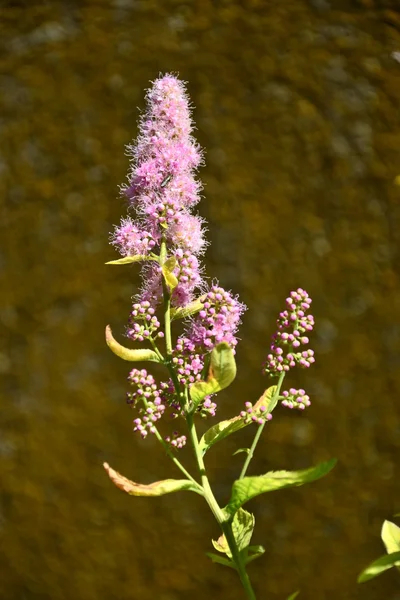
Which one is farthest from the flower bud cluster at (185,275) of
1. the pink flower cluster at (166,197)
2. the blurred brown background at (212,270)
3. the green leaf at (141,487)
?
the blurred brown background at (212,270)

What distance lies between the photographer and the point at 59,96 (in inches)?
32.4

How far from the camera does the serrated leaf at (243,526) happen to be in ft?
1.47

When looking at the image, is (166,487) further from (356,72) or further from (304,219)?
(356,72)

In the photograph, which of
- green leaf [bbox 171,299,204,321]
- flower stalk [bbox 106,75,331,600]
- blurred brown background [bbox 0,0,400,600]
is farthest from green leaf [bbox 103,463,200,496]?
blurred brown background [bbox 0,0,400,600]

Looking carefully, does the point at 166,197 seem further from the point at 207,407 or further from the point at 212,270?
the point at 212,270

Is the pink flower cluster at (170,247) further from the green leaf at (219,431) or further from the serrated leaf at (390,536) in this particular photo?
the serrated leaf at (390,536)

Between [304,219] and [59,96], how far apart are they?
29cm

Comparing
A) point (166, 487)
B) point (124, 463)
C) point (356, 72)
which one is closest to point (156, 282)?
point (166, 487)

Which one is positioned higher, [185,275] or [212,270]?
[185,275]

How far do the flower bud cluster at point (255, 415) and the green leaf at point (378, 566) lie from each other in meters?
0.10

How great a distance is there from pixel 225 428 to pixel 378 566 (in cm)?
12

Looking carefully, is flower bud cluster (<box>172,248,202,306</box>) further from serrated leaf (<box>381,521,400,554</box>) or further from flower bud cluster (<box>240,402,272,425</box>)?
serrated leaf (<box>381,521,400,554</box>)

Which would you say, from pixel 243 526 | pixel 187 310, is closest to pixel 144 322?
pixel 187 310

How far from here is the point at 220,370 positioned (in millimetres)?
389
